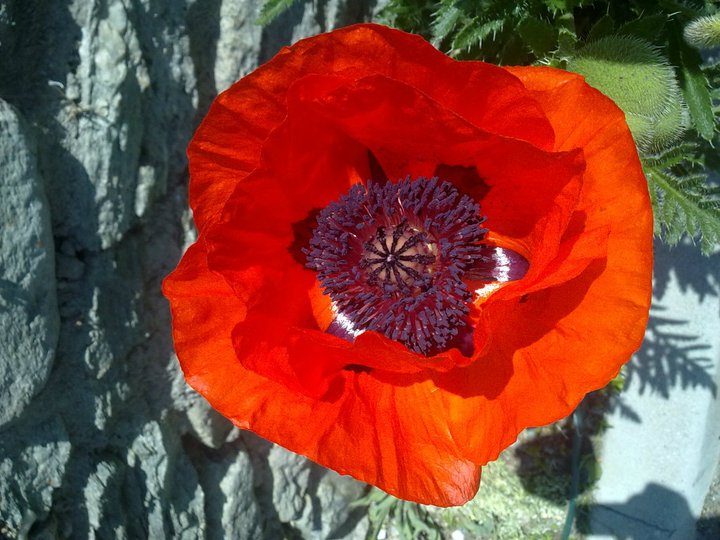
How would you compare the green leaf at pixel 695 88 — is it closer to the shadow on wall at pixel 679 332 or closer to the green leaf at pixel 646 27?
the green leaf at pixel 646 27

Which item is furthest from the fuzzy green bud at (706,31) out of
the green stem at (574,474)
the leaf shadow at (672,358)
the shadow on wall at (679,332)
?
the green stem at (574,474)

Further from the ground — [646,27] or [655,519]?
[646,27]

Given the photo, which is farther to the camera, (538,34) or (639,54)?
(538,34)

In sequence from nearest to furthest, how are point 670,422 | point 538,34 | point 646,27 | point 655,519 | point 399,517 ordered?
1. point 646,27
2. point 538,34
3. point 670,422
4. point 655,519
5. point 399,517

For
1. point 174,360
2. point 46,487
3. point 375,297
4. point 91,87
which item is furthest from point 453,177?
point 46,487

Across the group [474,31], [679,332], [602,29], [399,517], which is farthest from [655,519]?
[474,31]

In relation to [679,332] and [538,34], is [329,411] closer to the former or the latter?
[538,34]

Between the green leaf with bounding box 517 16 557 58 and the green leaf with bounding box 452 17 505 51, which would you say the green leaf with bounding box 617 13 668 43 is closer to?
the green leaf with bounding box 517 16 557 58
